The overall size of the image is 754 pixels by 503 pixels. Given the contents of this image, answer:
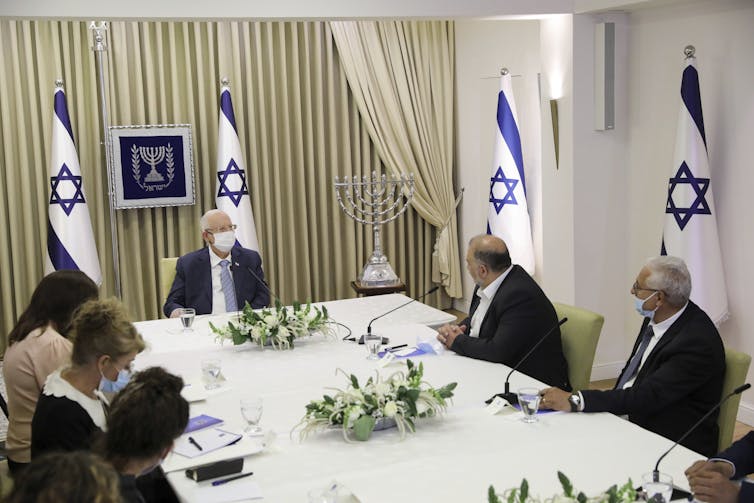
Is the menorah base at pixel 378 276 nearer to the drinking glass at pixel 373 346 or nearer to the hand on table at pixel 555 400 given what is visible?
the drinking glass at pixel 373 346

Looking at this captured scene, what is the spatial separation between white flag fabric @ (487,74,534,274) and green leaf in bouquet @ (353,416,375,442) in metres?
3.81

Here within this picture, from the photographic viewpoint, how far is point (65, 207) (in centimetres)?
648

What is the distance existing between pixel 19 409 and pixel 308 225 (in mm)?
4478

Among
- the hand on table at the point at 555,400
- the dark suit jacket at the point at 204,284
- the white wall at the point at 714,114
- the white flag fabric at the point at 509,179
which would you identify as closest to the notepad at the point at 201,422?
the hand on table at the point at 555,400

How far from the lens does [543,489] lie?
2.28 metres

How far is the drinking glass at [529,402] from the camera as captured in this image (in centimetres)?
275

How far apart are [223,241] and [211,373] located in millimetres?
1814

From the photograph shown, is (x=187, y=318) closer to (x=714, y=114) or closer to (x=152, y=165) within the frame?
(x=152, y=165)

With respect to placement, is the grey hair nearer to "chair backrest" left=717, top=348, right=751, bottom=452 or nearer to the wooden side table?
"chair backrest" left=717, top=348, right=751, bottom=452

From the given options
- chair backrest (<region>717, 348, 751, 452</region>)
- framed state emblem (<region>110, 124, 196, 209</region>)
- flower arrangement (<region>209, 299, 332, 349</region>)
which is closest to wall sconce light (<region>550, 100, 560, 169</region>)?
flower arrangement (<region>209, 299, 332, 349</region>)

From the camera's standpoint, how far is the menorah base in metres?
6.42

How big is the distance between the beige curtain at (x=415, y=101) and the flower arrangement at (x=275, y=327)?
3651 millimetres

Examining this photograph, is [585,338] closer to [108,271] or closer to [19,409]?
[19,409]

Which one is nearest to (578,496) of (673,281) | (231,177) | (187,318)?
(673,281)
